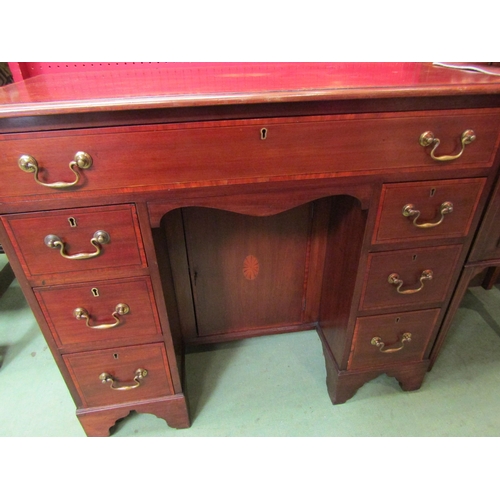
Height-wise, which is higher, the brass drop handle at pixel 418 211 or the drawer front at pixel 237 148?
the drawer front at pixel 237 148

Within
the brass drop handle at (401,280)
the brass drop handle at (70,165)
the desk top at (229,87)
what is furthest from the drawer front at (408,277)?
the brass drop handle at (70,165)

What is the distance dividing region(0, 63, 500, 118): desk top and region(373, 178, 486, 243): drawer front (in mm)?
214

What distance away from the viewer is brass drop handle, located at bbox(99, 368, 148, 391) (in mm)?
971

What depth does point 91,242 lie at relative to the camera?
765 millimetres

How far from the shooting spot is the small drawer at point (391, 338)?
1.06 meters

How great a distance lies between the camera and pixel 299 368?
134 centimetres

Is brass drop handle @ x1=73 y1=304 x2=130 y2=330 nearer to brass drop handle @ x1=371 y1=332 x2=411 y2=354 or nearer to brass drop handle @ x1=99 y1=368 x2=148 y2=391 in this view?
brass drop handle @ x1=99 y1=368 x2=148 y2=391

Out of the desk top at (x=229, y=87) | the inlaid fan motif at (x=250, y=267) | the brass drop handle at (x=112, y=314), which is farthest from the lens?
the inlaid fan motif at (x=250, y=267)

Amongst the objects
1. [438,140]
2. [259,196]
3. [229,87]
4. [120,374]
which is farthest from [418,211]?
[120,374]

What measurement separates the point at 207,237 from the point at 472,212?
0.78 metres

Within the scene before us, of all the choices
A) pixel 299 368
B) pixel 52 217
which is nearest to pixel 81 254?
pixel 52 217

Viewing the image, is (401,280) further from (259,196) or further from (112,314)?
(112,314)

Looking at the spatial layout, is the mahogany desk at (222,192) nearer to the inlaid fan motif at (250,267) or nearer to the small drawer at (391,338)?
the small drawer at (391,338)

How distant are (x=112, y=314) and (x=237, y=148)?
0.52m
